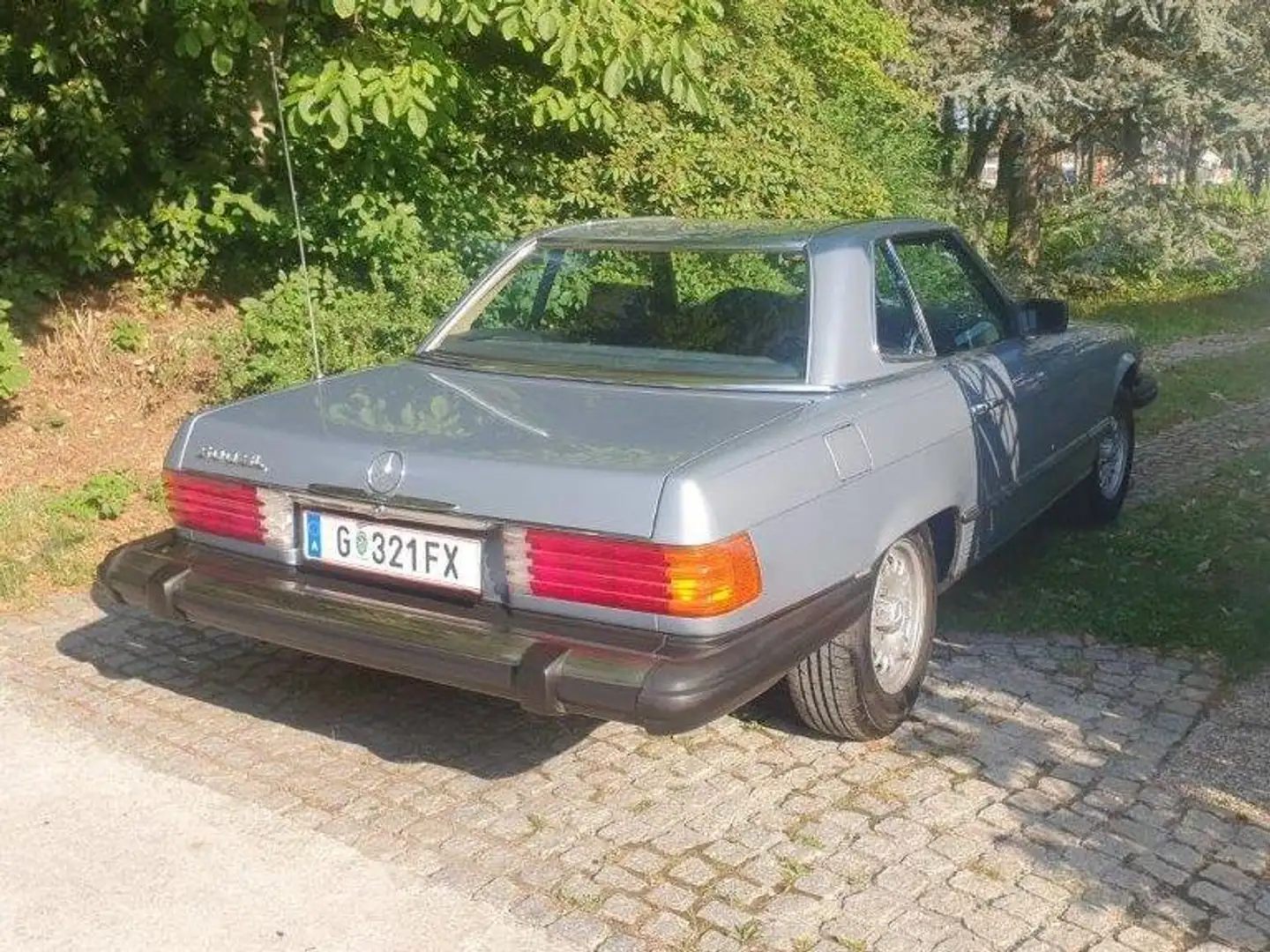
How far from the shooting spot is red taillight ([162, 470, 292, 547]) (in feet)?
12.5

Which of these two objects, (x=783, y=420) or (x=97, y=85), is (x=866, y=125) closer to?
(x=97, y=85)

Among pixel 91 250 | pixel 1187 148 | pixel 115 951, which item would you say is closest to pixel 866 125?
pixel 1187 148

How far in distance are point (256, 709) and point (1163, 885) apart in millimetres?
2742

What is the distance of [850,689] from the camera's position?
396cm

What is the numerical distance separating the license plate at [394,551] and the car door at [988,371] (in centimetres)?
190

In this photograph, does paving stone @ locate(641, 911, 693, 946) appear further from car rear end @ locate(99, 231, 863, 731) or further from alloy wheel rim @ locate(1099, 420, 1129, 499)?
alloy wheel rim @ locate(1099, 420, 1129, 499)

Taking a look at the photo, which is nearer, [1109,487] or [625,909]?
[625,909]

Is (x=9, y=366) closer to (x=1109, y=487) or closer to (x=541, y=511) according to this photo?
(x=541, y=511)

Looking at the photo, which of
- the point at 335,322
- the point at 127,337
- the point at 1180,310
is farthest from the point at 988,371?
the point at 1180,310

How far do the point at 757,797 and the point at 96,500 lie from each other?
398 centimetres

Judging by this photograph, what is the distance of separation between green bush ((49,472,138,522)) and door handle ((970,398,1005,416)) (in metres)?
4.00

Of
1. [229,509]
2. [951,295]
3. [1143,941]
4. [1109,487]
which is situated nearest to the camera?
[1143,941]

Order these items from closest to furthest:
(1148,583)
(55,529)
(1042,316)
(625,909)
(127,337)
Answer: (625,909)
(1042,316)
(1148,583)
(55,529)
(127,337)

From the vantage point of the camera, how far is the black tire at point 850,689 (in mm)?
3918
